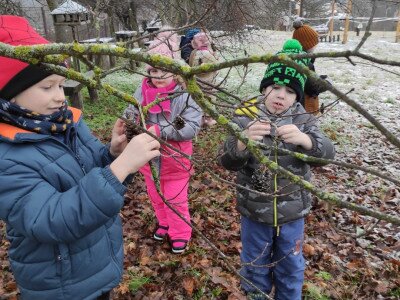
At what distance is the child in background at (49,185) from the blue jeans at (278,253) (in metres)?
1.14

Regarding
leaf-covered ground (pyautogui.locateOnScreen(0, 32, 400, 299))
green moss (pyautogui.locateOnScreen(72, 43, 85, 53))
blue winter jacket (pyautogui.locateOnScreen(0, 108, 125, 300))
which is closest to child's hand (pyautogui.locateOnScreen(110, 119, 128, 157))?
blue winter jacket (pyautogui.locateOnScreen(0, 108, 125, 300))

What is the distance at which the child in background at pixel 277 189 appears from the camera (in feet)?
8.09

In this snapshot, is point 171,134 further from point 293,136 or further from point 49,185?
point 49,185

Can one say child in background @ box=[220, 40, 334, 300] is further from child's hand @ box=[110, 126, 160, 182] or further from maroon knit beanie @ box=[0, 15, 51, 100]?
maroon knit beanie @ box=[0, 15, 51, 100]

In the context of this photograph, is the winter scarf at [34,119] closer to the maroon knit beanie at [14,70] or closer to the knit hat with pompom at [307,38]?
the maroon knit beanie at [14,70]

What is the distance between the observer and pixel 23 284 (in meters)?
1.92

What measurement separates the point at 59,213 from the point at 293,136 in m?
1.40

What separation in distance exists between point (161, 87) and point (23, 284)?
2022mm

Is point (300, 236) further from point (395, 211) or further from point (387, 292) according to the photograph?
point (395, 211)

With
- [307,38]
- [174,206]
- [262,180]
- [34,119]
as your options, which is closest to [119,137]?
[34,119]

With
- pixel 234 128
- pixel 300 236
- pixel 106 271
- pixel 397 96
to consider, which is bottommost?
pixel 397 96

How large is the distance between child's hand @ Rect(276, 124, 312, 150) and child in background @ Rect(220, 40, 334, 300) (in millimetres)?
29

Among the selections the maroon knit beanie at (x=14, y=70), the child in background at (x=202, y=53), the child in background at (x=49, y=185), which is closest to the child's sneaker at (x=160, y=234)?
the child in background at (x=49, y=185)

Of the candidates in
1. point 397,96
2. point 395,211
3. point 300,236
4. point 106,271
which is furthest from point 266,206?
point 397,96
